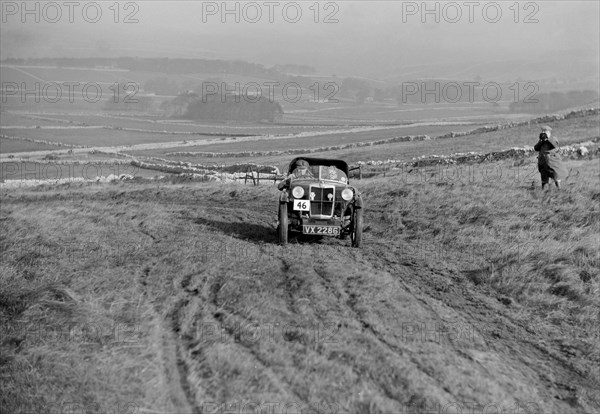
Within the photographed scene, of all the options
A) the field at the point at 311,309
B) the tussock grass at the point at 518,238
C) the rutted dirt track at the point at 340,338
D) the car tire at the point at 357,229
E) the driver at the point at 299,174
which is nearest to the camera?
the rutted dirt track at the point at 340,338

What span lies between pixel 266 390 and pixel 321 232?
21.2 ft

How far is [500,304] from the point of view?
923cm

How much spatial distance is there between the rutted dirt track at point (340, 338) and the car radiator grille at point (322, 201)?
0.94 metres

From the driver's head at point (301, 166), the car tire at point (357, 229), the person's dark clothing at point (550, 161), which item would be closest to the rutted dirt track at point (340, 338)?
the car tire at point (357, 229)

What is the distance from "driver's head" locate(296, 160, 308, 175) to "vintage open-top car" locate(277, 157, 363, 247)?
1.42 ft

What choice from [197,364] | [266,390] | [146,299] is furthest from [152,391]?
[146,299]

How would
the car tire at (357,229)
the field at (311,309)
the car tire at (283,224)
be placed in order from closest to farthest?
1. the field at (311,309)
2. the car tire at (357,229)
3. the car tire at (283,224)

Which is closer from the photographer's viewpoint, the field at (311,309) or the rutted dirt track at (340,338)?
the rutted dirt track at (340,338)

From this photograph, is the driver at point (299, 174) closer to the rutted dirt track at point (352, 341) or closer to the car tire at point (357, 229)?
the car tire at point (357, 229)

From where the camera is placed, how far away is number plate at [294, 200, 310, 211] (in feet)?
41.8

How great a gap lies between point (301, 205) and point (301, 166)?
147 centimetres

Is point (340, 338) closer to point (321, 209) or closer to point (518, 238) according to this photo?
point (321, 209)

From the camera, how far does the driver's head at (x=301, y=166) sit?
13.8 meters

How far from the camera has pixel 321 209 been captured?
1288 centimetres
